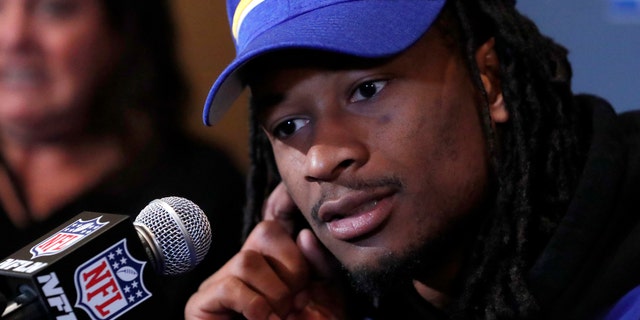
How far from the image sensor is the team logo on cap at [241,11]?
4.51ft

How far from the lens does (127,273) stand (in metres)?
0.82

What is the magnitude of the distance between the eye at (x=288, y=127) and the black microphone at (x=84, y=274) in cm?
47

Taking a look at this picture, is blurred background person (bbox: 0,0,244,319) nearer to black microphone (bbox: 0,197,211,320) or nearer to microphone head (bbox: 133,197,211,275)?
microphone head (bbox: 133,197,211,275)

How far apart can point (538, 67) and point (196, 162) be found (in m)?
0.79

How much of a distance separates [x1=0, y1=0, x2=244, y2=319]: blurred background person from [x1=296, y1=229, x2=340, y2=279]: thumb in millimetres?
344

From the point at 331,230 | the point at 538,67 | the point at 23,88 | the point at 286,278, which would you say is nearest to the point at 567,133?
the point at 538,67

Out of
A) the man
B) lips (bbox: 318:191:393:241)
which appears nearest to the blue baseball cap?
the man

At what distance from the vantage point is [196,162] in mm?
1766

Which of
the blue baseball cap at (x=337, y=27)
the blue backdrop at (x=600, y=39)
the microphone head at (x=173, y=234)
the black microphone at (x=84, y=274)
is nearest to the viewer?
the black microphone at (x=84, y=274)

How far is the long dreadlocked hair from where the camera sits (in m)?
1.31

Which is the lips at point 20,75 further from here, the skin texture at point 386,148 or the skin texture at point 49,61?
the skin texture at point 386,148

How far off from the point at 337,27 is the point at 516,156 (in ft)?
1.28

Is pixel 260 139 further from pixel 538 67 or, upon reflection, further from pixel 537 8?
pixel 537 8

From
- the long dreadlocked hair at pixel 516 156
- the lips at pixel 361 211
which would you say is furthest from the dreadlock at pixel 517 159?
the lips at pixel 361 211
